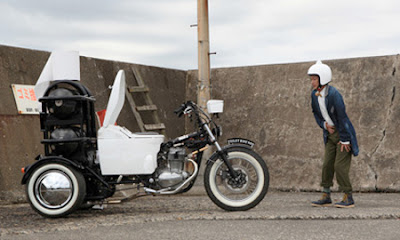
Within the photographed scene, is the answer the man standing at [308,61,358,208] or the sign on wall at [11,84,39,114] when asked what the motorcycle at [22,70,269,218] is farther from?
the sign on wall at [11,84,39,114]

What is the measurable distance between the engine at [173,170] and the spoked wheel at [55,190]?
794 millimetres

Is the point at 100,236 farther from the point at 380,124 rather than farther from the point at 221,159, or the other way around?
the point at 380,124

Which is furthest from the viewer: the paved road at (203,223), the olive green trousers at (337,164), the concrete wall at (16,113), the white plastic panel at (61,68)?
the concrete wall at (16,113)

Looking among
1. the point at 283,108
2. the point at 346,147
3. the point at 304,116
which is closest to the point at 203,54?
the point at 283,108

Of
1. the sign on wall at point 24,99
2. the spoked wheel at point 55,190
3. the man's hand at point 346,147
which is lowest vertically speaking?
the spoked wheel at point 55,190

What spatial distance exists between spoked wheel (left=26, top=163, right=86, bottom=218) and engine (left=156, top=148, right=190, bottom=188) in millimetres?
794

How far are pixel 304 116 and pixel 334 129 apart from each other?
8.52 ft

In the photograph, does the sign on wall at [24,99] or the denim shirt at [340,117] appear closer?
the denim shirt at [340,117]

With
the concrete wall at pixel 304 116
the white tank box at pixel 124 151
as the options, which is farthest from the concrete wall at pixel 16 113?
the white tank box at pixel 124 151

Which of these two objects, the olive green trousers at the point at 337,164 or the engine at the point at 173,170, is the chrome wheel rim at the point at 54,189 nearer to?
the engine at the point at 173,170

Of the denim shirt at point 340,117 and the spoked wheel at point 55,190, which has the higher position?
the denim shirt at point 340,117

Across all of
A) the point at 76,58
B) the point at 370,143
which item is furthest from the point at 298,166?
the point at 76,58

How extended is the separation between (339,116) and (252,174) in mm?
1293

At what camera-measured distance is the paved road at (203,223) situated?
458cm
